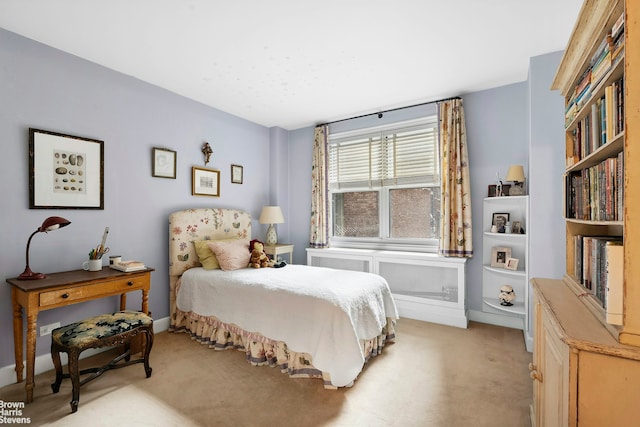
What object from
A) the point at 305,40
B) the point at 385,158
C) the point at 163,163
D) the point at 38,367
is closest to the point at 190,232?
the point at 163,163

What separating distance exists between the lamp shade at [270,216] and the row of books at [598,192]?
10.7ft

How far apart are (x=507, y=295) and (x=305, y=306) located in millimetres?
2213

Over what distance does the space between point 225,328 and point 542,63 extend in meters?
3.76

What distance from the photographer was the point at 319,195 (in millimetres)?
4402

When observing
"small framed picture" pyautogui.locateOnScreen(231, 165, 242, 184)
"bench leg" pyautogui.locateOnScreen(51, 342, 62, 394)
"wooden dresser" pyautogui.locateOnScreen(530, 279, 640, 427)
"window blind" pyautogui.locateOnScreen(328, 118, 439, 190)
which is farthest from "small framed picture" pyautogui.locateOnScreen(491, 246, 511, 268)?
"bench leg" pyautogui.locateOnScreen(51, 342, 62, 394)

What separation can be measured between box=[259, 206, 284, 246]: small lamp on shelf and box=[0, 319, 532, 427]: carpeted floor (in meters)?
1.85

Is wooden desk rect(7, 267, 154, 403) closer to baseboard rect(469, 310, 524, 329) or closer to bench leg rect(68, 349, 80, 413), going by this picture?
bench leg rect(68, 349, 80, 413)

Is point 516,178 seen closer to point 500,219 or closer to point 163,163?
point 500,219

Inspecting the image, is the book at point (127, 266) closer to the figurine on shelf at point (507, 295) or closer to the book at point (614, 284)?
the book at point (614, 284)

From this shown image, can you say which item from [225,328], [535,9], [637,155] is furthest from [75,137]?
[535,9]

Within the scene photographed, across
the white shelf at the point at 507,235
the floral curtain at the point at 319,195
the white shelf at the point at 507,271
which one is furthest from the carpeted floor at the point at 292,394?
the floral curtain at the point at 319,195

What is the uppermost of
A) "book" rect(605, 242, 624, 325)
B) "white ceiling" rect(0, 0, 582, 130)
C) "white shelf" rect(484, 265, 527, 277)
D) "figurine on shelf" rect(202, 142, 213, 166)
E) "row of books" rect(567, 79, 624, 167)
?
"white ceiling" rect(0, 0, 582, 130)

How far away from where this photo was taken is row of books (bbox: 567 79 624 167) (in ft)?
3.45

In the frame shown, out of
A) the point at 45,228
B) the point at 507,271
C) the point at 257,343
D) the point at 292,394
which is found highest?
the point at 45,228
